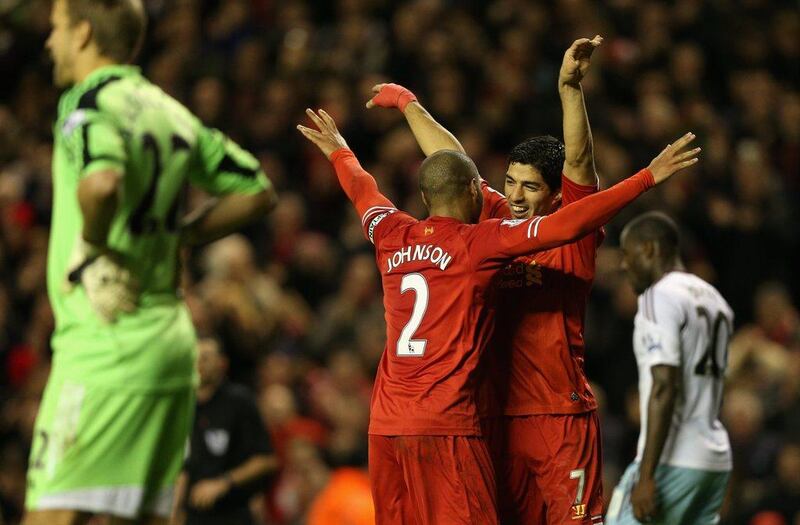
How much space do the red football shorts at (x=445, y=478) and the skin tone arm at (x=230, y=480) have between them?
Result: 118 inches

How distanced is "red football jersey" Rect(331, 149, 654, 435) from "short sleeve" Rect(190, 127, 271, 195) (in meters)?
0.99

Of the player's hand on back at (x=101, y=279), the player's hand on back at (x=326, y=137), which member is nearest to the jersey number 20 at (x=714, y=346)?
the player's hand on back at (x=326, y=137)

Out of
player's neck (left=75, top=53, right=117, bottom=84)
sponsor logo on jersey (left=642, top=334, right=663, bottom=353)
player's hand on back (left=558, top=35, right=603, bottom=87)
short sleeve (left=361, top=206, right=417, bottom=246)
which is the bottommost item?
sponsor logo on jersey (left=642, top=334, right=663, bottom=353)

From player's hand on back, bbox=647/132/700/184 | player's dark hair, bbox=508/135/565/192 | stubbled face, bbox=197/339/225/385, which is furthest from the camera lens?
stubbled face, bbox=197/339/225/385

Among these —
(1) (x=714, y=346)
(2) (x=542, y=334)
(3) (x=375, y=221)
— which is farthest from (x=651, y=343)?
(3) (x=375, y=221)

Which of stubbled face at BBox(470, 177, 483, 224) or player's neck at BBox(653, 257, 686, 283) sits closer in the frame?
stubbled face at BBox(470, 177, 483, 224)

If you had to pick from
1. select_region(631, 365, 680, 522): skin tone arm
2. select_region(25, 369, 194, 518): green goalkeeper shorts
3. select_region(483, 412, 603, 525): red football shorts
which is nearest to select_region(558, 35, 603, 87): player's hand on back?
select_region(483, 412, 603, 525): red football shorts

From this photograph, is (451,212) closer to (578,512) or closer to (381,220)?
(381,220)

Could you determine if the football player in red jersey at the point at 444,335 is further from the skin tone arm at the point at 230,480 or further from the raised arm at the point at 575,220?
the skin tone arm at the point at 230,480

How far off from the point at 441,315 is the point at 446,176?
1.99ft

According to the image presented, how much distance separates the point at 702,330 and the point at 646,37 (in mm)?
8572

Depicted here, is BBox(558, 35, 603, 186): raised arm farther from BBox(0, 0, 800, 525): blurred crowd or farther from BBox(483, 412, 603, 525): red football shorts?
BBox(0, 0, 800, 525): blurred crowd

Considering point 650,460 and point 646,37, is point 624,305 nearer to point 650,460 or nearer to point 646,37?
point 646,37

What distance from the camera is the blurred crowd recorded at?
1073 cm
